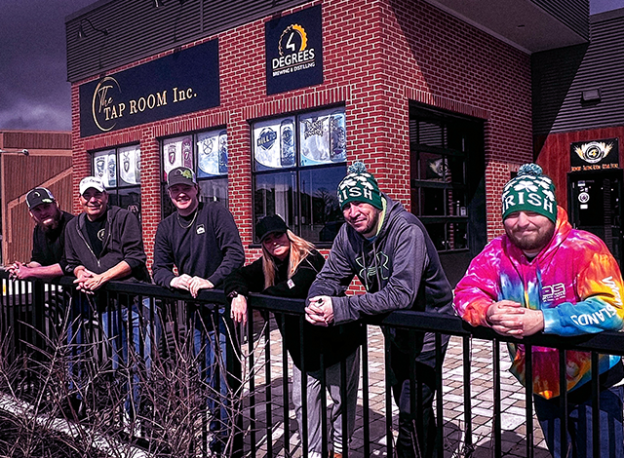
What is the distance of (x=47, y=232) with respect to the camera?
530 centimetres

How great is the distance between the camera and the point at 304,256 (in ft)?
11.8

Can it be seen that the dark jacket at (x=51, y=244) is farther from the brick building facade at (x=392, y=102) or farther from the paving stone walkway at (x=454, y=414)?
the brick building facade at (x=392, y=102)

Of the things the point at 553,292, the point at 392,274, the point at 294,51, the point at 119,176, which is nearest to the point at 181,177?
the point at 392,274

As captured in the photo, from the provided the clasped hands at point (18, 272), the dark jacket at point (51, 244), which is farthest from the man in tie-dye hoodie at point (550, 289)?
the dark jacket at point (51, 244)

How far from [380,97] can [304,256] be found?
5.82 metres

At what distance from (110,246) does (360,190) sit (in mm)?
2565

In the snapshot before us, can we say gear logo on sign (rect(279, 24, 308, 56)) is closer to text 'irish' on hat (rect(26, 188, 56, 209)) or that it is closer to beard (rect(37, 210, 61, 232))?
beard (rect(37, 210, 61, 232))

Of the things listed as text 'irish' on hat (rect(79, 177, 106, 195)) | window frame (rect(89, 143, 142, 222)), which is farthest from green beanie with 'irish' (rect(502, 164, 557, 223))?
window frame (rect(89, 143, 142, 222))

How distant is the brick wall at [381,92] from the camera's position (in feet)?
29.6

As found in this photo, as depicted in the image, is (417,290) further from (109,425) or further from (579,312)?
(109,425)

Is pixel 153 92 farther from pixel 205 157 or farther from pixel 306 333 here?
pixel 306 333

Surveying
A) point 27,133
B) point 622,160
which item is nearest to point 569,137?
point 622,160

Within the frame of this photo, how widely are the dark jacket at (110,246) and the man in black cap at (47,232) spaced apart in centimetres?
19

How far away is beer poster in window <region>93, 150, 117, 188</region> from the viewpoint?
13922 mm
